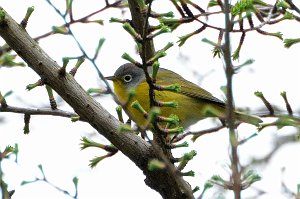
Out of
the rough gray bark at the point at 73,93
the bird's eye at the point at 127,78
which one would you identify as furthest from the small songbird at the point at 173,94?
the rough gray bark at the point at 73,93

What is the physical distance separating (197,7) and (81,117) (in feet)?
3.69

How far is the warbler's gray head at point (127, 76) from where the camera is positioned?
7.55 meters

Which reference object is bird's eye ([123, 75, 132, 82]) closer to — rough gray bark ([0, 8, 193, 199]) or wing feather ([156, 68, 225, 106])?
wing feather ([156, 68, 225, 106])

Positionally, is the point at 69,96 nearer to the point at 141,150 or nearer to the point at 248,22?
the point at 141,150

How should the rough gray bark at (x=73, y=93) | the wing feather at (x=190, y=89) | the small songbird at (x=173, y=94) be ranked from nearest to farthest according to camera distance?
the rough gray bark at (x=73, y=93) < the small songbird at (x=173, y=94) < the wing feather at (x=190, y=89)

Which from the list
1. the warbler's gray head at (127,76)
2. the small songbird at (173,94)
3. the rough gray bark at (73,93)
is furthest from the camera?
the warbler's gray head at (127,76)

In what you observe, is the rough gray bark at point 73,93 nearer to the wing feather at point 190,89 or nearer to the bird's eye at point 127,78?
the wing feather at point 190,89

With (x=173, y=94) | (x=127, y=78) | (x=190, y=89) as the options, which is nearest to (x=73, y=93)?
(x=173, y=94)

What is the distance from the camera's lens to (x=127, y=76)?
7.66 meters

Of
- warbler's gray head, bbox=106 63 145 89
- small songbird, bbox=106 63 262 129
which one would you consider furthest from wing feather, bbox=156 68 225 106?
Answer: warbler's gray head, bbox=106 63 145 89

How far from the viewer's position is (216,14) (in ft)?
15.3

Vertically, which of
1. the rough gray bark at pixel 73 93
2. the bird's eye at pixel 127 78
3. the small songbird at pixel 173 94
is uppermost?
the bird's eye at pixel 127 78

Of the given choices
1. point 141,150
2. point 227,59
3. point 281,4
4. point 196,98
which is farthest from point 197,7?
point 196,98

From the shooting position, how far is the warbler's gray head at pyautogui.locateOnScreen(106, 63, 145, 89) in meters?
7.55
